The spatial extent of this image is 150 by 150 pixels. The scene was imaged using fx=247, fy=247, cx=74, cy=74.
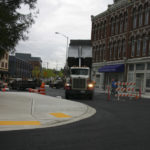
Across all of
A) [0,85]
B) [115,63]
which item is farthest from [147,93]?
[0,85]

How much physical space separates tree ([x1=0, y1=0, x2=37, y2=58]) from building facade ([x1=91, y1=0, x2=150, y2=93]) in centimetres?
1884

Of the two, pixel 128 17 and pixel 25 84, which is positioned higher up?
pixel 128 17

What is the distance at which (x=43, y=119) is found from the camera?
27.9 ft

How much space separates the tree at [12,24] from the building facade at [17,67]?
76.7 m

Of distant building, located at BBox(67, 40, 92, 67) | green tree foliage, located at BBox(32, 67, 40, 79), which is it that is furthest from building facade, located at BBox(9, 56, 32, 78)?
distant building, located at BBox(67, 40, 92, 67)

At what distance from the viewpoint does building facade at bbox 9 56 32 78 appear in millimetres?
98694

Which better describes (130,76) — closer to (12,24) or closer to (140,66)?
(140,66)

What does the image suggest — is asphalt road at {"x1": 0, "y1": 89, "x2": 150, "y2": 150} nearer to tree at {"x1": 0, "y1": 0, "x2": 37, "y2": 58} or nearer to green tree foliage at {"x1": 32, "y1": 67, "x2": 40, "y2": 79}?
tree at {"x1": 0, "y1": 0, "x2": 37, "y2": 58}

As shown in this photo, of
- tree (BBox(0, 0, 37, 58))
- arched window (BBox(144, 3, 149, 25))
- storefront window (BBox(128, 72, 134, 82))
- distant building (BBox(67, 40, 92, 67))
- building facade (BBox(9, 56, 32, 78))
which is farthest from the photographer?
building facade (BBox(9, 56, 32, 78))

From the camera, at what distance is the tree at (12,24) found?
46.1 feet

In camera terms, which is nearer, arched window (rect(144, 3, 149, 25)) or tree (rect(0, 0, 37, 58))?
tree (rect(0, 0, 37, 58))

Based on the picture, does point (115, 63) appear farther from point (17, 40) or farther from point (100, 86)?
point (17, 40)

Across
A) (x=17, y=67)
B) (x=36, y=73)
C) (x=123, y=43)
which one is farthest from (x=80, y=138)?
(x=36, y=73)

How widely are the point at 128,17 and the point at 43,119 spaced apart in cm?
3088
